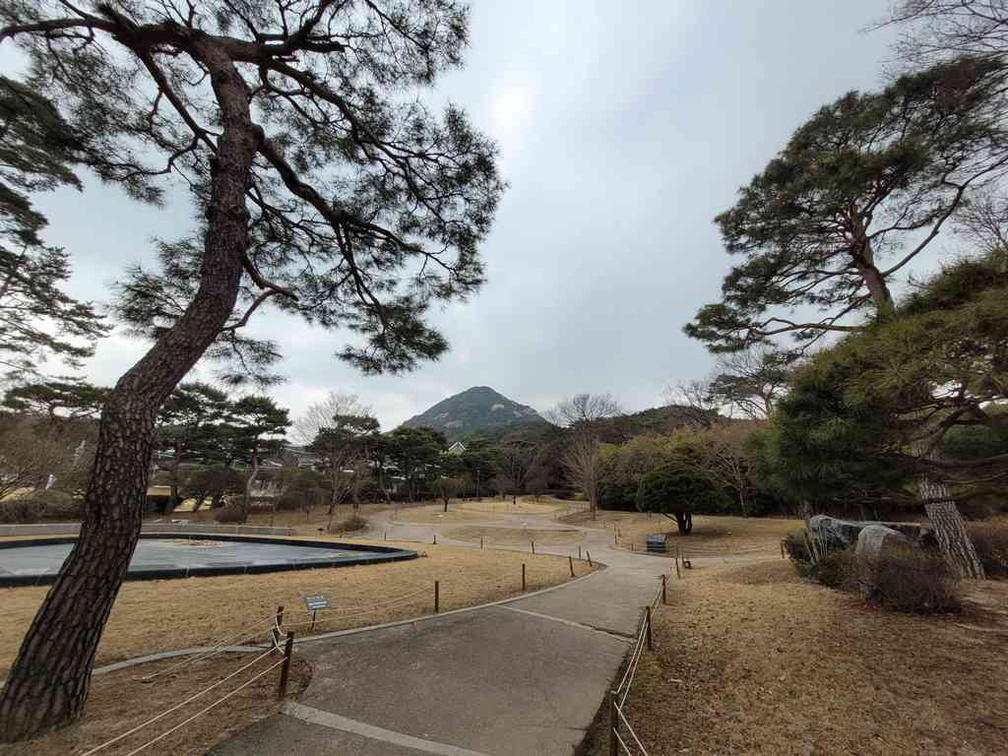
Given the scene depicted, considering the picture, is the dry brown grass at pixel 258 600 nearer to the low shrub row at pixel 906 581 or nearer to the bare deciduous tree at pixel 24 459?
the low shrub row at pixel 906 581

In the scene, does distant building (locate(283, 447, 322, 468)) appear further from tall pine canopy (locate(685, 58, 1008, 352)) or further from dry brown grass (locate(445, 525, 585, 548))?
tall pine canopy (locate(685, 58, 1008, 352))

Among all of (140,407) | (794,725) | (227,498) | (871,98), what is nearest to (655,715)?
(794,725)

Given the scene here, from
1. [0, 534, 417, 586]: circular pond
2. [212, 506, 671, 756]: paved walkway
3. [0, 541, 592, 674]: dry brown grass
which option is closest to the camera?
[212, 506, 671, 756]: paved walkway

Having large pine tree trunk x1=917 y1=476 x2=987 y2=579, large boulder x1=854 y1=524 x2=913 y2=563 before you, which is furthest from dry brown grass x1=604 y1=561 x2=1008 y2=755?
large pine tree trunk x1=917 y1=476 x2=987 y2=579

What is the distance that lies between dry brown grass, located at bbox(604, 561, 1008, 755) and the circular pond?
8062mm

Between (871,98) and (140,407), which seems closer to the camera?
(140,407)

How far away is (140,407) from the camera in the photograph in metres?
2.64

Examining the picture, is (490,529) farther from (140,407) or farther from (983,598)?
(140,407)

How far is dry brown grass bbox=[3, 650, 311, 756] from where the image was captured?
223cm

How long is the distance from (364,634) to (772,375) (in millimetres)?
7953

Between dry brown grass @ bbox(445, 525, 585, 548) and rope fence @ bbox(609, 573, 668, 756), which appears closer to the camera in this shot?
rope fence @ bbox(609, 573, 668, 756)

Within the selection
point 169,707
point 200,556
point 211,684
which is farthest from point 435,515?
point 169,707

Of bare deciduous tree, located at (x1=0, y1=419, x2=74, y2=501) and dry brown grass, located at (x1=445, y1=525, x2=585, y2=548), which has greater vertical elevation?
bare deciduous tree, located at (x1=0, y1=419, x2=74, y2=501)

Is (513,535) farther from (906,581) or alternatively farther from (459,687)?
(459,687)
